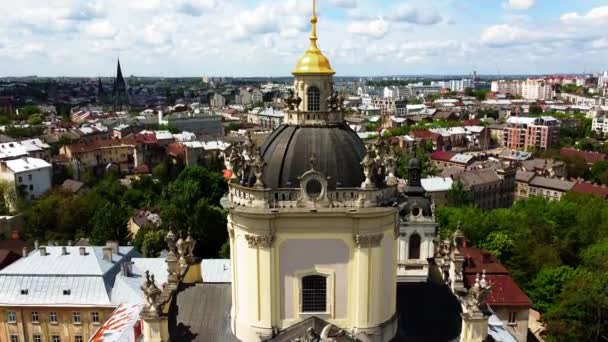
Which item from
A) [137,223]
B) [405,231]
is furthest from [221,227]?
[405,231]

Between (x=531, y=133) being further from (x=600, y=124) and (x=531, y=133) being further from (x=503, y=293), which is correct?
(x=503, y=293)

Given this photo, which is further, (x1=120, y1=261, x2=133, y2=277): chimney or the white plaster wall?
(x1=120, y1=261, x2=133, y2=277): chimney

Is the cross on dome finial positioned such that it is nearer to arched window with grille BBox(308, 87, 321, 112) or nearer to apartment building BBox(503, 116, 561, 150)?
arched window with grille BBox(308, 87, 321, 112)

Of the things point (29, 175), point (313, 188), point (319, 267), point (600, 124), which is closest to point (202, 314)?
point (319, 267)

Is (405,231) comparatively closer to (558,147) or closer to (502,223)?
(502,223)

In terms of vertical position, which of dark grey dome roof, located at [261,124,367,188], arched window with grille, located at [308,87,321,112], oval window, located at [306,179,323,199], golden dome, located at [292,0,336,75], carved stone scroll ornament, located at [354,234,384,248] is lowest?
carved stone scroll ornament, located at [354,234,384,248]

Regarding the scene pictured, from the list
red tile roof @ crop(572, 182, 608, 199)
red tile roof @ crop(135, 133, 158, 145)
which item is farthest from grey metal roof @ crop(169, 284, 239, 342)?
red tile roof @ crop(135, 133, 158, 145)
